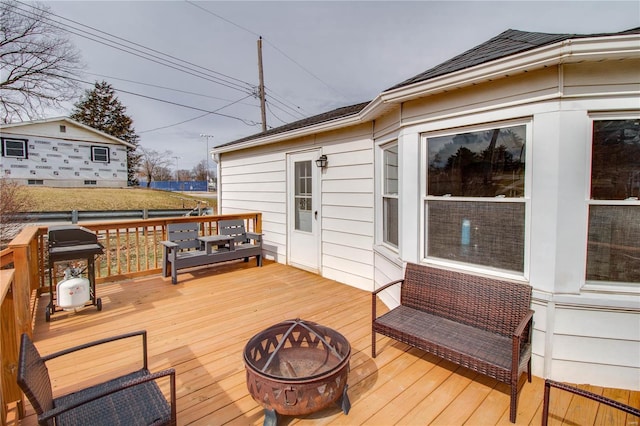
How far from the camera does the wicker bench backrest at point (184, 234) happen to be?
5.16 metres

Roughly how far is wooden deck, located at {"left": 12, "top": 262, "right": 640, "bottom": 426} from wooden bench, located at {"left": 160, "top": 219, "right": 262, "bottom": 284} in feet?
1.40

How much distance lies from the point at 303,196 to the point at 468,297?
3628 millimetres

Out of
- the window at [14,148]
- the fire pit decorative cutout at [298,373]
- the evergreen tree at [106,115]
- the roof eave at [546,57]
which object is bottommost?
Result: the fire pit decorative cutout at [298,373]

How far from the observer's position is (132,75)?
12844 millimetres

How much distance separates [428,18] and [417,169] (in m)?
4.51

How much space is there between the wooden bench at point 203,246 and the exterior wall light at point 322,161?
183 cm

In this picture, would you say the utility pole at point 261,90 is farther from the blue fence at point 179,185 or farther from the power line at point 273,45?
the blue fence at point 179,185

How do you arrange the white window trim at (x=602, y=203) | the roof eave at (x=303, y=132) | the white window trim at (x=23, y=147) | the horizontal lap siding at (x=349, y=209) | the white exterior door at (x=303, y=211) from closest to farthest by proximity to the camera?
the white window trim at (x=602, y=203) → the roof eave at (x=303, y=132) → the horizontal lap siding at (x=349, y=209) → the white exterior door at (x=303, y=211) → the white window trim at (x=23, y=147)

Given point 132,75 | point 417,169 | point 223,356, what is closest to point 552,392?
point 417,169

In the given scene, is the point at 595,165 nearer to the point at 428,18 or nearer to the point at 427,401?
the point at 427,401

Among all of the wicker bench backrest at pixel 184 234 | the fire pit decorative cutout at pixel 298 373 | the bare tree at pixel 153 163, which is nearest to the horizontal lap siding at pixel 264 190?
the wicker bench backrest at pixel 184 234

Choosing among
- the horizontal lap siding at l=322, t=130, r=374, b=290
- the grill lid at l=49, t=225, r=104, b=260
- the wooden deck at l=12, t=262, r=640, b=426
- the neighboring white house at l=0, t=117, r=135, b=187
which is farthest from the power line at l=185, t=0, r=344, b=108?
the neighboring white house at l=0, t=117, r=135, b=187

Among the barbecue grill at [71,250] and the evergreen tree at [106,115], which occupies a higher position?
the evergreen tree at [106,115]

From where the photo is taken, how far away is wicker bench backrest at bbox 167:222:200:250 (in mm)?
5164
